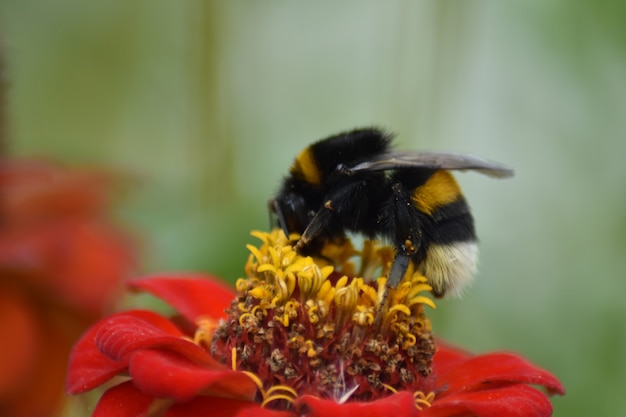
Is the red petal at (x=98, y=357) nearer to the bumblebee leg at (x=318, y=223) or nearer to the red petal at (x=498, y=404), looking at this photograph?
the bumblebee leg at (x=318, y=223)

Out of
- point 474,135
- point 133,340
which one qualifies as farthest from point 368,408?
point 474,135

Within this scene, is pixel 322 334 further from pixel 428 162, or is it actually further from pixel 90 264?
pixel 90 264

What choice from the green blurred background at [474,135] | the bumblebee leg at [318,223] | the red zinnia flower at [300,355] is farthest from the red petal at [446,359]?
the green blurred background at [474,135]

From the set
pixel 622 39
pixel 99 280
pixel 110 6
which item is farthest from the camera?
pixel 110 6

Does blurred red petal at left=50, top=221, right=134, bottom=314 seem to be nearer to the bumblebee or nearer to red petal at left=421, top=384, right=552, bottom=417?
the bumblebee

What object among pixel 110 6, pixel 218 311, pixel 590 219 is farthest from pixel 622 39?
pixel 110 6

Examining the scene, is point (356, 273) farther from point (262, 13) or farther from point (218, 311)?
point (262, 13)

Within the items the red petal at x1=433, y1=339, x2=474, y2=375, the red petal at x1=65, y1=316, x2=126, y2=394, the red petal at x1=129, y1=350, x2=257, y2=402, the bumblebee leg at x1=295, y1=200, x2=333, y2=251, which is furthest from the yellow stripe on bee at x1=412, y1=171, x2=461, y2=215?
the red petal at x1=65, y1=316, x2=126, y2=394
